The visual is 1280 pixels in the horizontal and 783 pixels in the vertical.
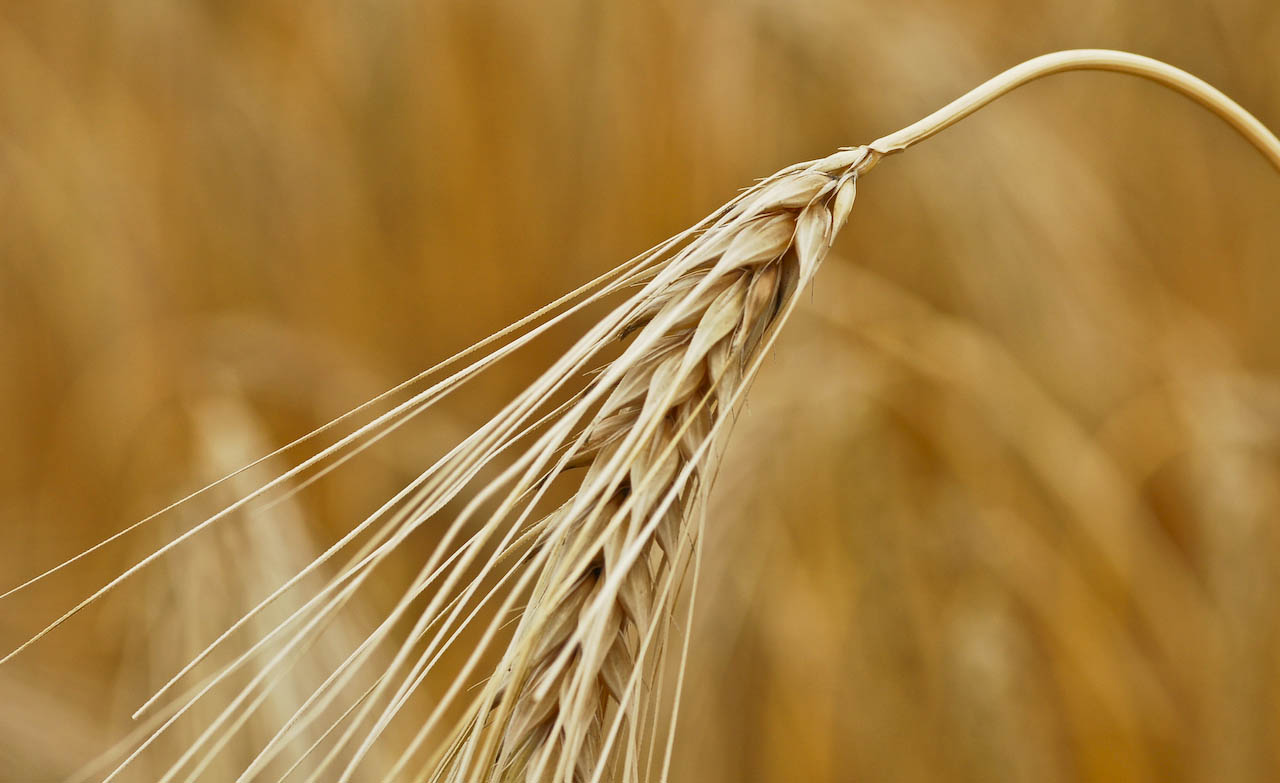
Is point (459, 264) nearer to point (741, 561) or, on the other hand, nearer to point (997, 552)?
point (741, 561)

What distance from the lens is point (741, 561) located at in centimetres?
71

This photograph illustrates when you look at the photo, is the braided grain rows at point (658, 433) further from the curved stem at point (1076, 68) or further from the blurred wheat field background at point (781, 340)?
the blurred wheat field background at point (781, 340)

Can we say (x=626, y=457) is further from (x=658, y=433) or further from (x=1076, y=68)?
(x=1076, y=68)

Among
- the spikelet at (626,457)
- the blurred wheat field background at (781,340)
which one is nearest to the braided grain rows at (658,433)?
the spikelet at (626,457)

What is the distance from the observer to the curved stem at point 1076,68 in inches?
11.3

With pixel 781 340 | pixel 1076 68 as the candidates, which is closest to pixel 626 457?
pixel 1076 68

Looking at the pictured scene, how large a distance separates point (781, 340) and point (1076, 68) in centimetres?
62

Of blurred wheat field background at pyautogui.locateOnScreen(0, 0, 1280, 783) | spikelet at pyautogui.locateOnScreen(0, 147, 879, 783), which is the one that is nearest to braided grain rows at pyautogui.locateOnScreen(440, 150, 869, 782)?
spikelet at pyautogui.locateOnScreen(0, 147, 879, 783)

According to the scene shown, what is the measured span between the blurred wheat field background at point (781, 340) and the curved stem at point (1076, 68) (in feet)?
1.26

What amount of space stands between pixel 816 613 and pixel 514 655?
0.47 m

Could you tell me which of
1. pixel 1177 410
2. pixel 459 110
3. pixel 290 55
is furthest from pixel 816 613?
pixel 290 55

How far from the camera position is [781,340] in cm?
92

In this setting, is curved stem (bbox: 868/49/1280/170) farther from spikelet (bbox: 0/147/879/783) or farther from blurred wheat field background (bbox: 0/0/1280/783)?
blurred wheat field background (bbox: 0/0/1280/783)

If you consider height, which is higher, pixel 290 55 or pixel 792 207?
pixel 290 55
